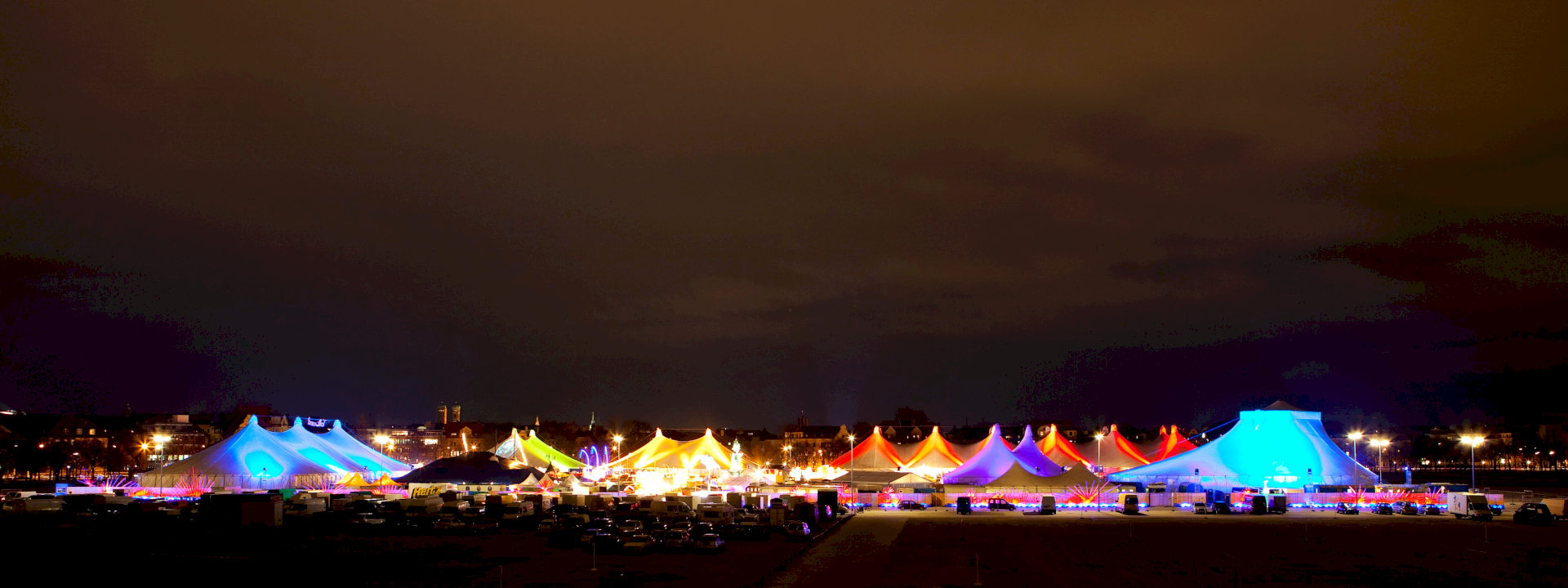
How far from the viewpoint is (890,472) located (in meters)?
68.0

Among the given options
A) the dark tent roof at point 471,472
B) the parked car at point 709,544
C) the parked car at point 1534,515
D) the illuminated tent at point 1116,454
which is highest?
the parked car at point 709,544

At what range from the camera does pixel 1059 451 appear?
3135 inches

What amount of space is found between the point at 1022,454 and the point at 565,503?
34.5m

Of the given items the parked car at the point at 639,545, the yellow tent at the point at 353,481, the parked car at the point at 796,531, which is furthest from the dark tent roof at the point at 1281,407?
the yellow tent at the point at 353,481

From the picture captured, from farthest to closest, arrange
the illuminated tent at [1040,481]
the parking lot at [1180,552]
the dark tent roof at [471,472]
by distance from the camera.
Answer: the dark tent roof at [471,472] < the illuminated tent at [1040,481] < the parking lot at [1180,552]

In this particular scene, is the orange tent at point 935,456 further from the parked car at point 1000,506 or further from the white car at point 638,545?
the white car at point 638,545

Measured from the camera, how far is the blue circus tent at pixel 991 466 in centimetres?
5950

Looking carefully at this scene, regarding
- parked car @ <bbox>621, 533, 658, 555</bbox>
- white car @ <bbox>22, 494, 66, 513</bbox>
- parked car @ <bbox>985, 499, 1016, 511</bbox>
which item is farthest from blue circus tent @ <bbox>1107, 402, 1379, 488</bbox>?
white car @ <bbox>22, 494, 66, 513</bbox>

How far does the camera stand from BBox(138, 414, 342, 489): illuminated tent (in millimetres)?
55344

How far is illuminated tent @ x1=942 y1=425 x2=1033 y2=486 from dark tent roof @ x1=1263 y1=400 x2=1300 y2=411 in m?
14.4

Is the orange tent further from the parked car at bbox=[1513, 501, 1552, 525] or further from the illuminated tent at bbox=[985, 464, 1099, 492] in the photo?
the parked car at bbox=[1513, 501, 1552, 525]

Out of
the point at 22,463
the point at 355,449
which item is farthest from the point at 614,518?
the point at 22,463

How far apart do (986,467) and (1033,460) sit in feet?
27.4

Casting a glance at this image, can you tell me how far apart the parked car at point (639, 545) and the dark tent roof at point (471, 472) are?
24739 mm
